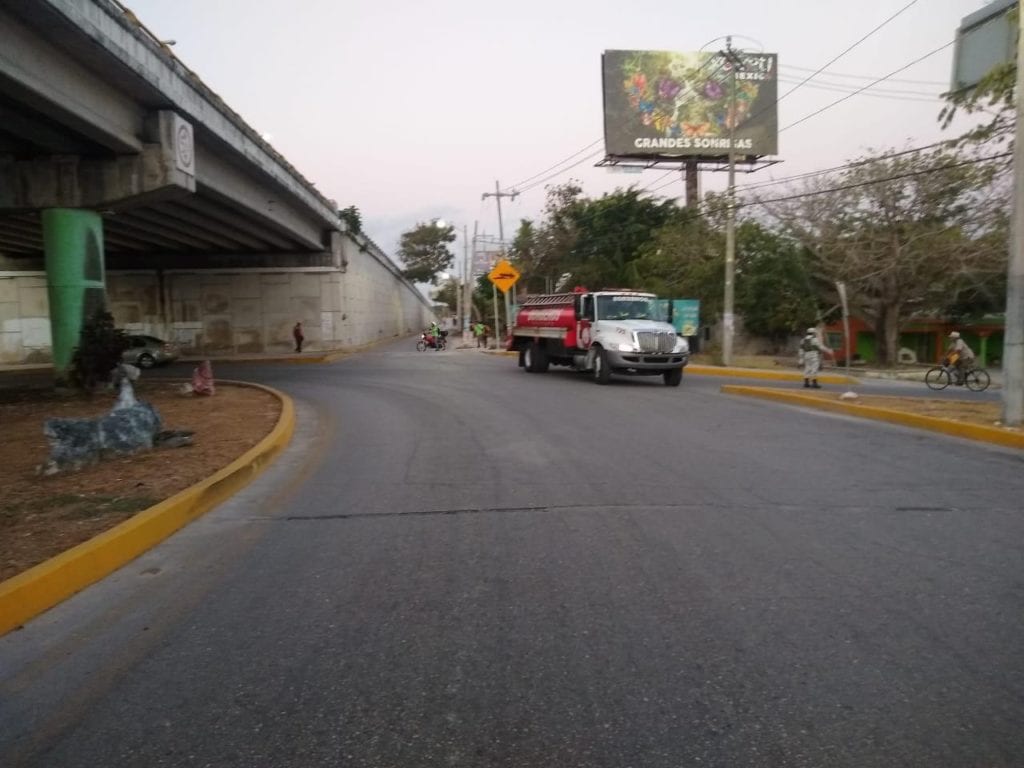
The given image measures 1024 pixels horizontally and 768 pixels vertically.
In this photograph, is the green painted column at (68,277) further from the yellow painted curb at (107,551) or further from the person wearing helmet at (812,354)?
the person wearing helmet at (812,354)

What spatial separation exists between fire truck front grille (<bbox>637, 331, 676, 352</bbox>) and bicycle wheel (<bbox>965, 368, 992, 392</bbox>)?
748cm

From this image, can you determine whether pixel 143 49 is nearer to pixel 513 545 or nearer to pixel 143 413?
pixel 143 413

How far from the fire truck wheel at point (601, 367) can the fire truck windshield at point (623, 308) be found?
1020 mm

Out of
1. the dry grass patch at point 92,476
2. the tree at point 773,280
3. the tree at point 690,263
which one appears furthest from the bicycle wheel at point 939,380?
the dry grass patch at point 92,476

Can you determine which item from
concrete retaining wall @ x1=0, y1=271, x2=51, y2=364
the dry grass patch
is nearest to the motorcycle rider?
concrete retaining wall @ x1=0, y1=271, x2=51, y2=364

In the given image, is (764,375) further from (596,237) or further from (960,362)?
(596,237)

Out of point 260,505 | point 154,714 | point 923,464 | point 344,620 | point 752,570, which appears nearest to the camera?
point 154,714

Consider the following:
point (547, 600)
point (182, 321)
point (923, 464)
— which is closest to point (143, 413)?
point (547, 600)

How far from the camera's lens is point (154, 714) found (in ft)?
11.4

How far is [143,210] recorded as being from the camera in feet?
79.9

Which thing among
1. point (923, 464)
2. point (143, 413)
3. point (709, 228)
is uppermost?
point (709, 228)

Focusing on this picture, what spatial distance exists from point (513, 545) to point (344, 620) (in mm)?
1678

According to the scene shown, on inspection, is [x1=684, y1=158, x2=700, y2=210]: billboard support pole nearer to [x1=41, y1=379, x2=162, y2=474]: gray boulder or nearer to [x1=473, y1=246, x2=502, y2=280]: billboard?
[x1=473, y1=246, x2=502, y2=280]: billboard

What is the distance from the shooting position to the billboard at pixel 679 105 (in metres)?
43.7
